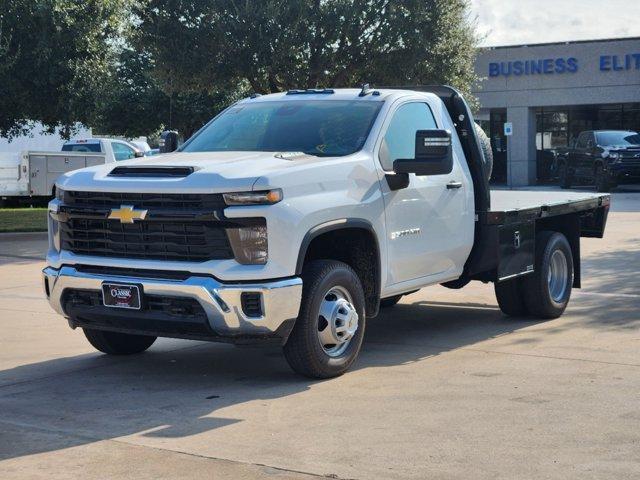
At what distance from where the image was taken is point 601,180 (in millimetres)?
33781

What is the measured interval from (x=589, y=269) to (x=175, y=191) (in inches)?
328

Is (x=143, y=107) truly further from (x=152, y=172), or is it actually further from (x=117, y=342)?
(x=152, y=172)

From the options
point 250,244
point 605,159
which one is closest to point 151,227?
point 250,244

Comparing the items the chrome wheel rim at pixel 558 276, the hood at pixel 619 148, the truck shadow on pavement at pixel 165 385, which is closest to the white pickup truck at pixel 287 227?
the truck shadow on pavement at pixel 165 385

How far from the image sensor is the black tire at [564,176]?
118ft

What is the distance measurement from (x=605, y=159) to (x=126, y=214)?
27867mm

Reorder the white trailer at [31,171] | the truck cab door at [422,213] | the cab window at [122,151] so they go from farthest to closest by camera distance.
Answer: the cab window at [122,151] < the white trailer at [31,171] < the truck cab door at [422,213]

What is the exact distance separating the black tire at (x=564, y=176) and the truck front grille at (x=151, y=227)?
29565mm

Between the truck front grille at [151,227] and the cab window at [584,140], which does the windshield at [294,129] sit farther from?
the cab window at [584,140]

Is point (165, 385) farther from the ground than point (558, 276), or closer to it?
closer to it

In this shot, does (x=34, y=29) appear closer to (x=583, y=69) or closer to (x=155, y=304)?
(x=155, y=304)

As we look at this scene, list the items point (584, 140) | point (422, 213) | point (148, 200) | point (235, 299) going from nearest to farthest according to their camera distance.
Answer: point (235, 299) → point (148, 200) → point (422, 213) → point (584, 140)

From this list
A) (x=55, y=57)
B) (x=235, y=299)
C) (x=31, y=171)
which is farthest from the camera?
(x=31, y=171)

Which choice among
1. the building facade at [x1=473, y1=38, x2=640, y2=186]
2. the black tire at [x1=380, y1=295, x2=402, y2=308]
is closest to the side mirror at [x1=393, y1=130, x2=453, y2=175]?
the black tire at [x1=380, y1=295, x2=402, y2=308]
